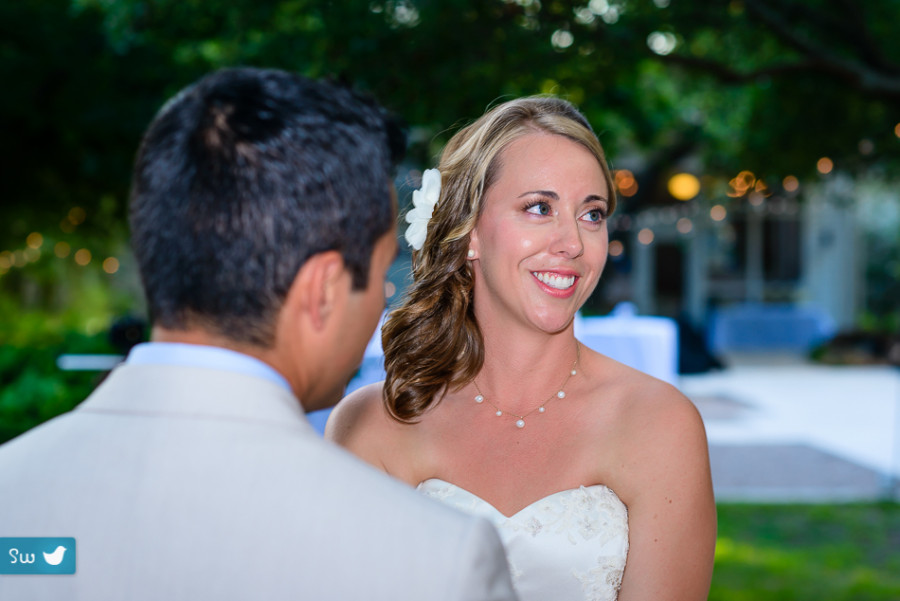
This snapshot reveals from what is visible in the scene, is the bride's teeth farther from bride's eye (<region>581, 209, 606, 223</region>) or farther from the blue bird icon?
the blue bird icon

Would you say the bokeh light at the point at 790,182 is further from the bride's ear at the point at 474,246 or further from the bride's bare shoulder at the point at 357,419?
the bride's bare shoulder at the point at 357,419

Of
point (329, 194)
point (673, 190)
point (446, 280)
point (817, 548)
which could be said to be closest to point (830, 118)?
point (817, 548)

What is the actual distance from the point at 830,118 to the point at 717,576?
3822 millimetres

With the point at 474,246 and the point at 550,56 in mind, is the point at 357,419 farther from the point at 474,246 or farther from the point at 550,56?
the point at 550,56

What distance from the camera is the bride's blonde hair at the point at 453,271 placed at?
2.48 meters

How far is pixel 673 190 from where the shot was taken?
49.2 feet

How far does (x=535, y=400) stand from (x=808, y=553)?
470 centimetres

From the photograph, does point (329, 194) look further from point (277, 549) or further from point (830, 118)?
point (830, 118)

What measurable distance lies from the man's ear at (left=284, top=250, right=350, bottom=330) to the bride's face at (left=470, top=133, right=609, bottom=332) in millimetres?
1283

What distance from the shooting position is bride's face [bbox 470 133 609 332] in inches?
92.8

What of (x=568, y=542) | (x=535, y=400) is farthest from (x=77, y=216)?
(x=568, y=542)

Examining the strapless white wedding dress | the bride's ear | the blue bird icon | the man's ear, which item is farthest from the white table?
the blue bird icon

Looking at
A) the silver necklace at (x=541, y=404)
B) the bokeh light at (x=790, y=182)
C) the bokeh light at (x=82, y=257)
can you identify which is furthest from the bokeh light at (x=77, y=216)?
the silver necklace at (x=541, y=404)

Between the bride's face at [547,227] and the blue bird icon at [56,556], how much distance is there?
61.4 inches
